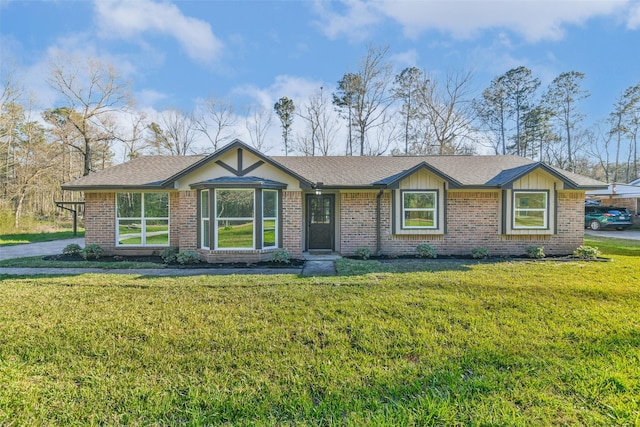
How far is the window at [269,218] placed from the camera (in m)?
9.48

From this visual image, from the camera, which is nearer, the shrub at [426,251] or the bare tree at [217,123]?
the shrub at [426,251]

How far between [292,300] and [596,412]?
13.2ft

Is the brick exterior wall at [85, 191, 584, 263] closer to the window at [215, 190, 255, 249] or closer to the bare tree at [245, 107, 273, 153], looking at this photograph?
the window at [215, 190, 255, 249]

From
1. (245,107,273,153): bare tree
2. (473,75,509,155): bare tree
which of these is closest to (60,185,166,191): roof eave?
(245,107,273,153): bare tree

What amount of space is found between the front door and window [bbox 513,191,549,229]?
628cm

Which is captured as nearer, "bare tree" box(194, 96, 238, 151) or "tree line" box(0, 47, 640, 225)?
"tree line" box(0, 47, 640, 225)

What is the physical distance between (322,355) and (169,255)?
7624 millimetres

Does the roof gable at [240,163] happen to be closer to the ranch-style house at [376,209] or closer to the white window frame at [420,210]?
the ranch-style house at [376,209]

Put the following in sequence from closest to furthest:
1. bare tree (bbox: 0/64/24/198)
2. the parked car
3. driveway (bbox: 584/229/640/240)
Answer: driveway (bbox: 584/229/640/240)
the parked car
bare tree (bbox: 0/64/24/198)

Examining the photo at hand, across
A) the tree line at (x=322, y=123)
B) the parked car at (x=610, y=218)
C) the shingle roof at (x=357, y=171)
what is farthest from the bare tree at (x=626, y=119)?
the shingle roof at (x=357, y=171)

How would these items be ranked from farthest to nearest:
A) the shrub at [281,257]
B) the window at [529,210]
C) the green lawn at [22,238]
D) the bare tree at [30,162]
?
the bare tree at [30,162] → the green lawn at [22,238] → the window at [529,210] → the shrub at [281,257]

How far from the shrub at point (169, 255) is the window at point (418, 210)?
295 inches

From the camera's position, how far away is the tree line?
2412cm

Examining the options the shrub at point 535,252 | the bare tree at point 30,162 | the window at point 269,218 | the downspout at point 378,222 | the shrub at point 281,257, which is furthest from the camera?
the bare tree at point 30,162
